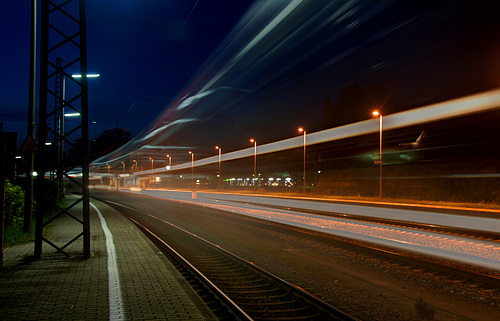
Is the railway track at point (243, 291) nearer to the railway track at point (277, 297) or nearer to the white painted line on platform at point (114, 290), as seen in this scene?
the railway track at point (277, 297)

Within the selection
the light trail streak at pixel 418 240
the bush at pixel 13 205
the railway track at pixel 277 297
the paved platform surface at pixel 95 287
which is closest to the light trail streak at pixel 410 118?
the light trail streak at pixel 418 240

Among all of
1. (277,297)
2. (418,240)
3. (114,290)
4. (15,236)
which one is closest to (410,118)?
(418,240)

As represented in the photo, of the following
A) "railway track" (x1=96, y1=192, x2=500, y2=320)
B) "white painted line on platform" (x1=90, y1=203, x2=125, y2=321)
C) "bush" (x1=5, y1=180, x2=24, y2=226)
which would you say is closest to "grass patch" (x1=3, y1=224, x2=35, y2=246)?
"bush" (x1=5, y1=180, x2=24, y2=226)

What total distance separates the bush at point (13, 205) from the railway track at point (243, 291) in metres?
6.47

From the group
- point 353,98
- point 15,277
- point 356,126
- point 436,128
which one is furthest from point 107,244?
point 353,98

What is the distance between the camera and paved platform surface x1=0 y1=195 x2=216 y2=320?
555 cm

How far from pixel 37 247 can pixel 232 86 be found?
24858mm

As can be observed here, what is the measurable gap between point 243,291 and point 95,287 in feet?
8.69

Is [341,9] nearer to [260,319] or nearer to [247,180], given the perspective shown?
[260,319]

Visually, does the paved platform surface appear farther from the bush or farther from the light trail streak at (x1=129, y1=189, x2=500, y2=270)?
the light trail streak at (x1=129, y1=189, x2=500, y2=270)

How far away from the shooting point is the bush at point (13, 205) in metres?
13.9

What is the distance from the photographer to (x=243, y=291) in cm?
741

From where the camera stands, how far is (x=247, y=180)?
279ft

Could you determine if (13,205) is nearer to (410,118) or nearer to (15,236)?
(15,236)
